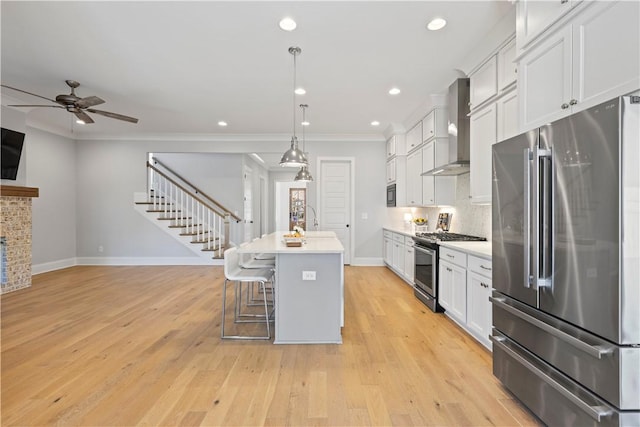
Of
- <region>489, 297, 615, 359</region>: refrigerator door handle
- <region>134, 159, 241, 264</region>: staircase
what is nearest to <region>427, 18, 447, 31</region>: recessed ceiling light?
<region>489, 297, 615, 359</region>: refrigerator door handle

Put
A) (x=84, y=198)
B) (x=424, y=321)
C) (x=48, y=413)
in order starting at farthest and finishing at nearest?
(x=84, y=198) < (x=424, y=321) < (x=48, y=413)

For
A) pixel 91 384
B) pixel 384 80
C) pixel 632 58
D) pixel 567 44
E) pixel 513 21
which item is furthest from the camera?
pixel 384 80

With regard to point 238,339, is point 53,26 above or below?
above

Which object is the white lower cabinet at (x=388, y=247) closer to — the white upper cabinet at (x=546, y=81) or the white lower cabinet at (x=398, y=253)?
the white lower cabinet at (x=398, y=253)

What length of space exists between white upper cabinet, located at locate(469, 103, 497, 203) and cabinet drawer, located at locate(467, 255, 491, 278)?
24.0 inches

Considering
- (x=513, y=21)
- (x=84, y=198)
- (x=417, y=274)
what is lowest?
(x=417, y=274)

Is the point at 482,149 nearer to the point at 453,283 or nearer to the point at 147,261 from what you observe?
the point at 453,283

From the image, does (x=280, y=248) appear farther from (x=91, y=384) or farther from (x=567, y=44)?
(x=567, y=44)

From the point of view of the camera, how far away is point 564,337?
1.55 metres

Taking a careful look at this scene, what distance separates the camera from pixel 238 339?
2.98m

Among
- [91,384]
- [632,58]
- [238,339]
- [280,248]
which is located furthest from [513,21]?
[91,384]

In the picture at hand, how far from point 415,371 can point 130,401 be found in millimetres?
1981

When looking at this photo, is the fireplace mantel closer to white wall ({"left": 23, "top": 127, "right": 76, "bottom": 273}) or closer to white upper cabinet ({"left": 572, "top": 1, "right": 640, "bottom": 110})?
white wall ({"left": 23, "top": 127, "right": 76, "bottom": 273})

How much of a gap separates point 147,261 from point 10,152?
308 cm
